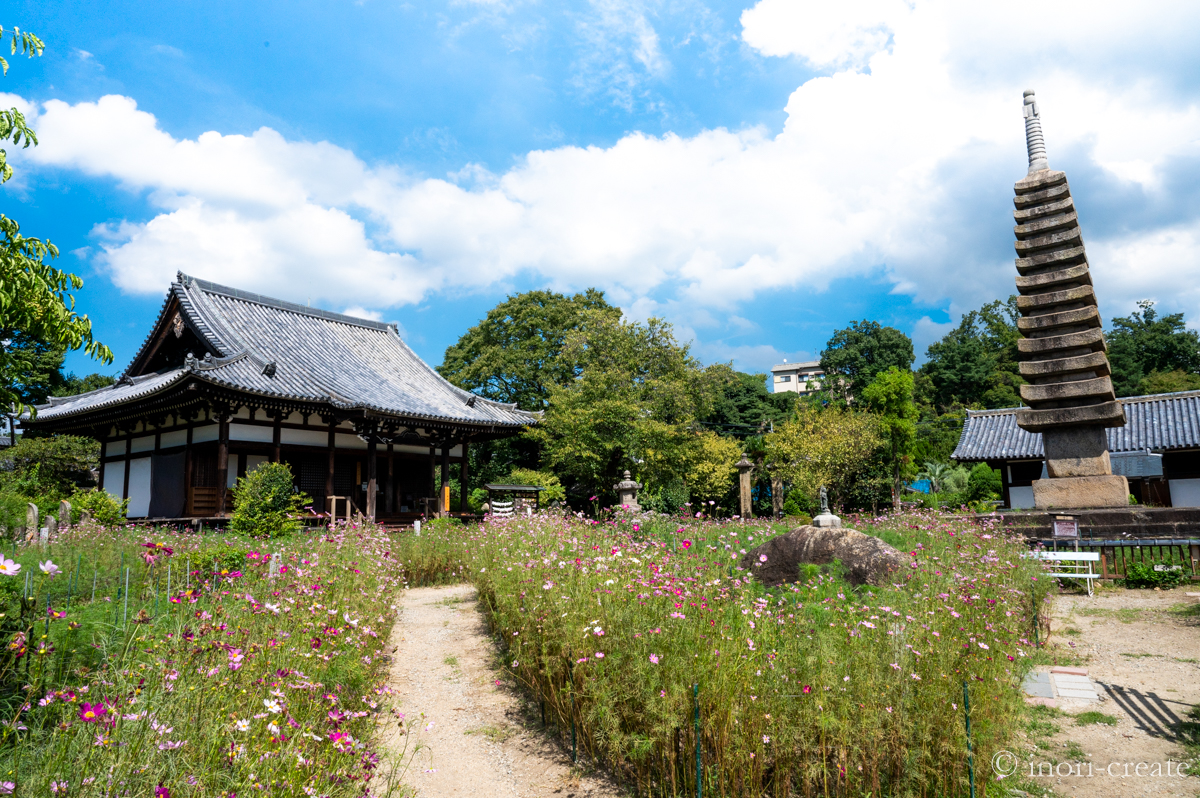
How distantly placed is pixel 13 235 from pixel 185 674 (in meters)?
4.40

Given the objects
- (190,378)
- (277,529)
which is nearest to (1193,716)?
(277,529)

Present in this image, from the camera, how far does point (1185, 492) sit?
64.8 ft

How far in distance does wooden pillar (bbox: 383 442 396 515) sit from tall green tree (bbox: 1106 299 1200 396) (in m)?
42.8

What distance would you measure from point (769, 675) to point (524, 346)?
90.8 feet

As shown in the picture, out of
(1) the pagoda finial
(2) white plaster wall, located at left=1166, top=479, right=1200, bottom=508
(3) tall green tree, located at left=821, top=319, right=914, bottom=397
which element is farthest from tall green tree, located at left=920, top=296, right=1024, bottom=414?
(1) the pagoda finial

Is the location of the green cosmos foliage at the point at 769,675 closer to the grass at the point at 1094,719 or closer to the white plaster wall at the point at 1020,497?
the grass at the point at 1094,719

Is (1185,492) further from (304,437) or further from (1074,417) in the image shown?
(304,437)

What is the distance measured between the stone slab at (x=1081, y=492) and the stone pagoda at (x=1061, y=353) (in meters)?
0.01

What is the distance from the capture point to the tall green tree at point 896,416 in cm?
3028

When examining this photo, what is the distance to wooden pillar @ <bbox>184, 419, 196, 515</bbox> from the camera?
15328 millimetres

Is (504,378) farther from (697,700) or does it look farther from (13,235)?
(697,700)

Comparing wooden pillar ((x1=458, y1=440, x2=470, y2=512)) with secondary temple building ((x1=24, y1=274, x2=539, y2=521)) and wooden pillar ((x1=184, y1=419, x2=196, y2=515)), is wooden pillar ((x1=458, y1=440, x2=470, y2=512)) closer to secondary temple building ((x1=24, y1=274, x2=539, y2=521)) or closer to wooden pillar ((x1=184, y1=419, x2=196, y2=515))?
secondary temple building ((x1=24, y1=274, x2=539, y2=521))

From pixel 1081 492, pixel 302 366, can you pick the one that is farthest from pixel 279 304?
pixel 1081 492

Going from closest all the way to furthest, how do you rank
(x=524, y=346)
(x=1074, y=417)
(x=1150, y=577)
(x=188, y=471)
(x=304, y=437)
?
(x=1150, y=577) < (x=1074, y=417) < (x=188, y=471) < (x=304, y=437) < (x=524, y=346)
